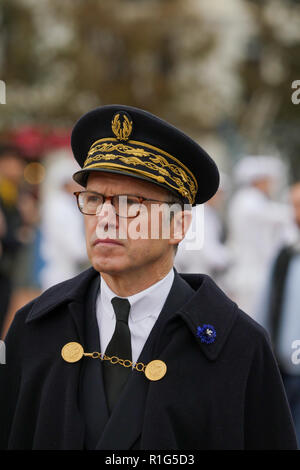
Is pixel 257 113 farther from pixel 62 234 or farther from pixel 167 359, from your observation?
pixel 167 359

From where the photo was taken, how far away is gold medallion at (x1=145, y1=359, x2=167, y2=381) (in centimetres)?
234

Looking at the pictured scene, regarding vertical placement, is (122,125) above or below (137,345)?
above

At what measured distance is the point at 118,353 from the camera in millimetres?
2430

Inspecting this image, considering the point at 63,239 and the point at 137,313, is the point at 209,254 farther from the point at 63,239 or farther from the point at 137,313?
the point at 137,313

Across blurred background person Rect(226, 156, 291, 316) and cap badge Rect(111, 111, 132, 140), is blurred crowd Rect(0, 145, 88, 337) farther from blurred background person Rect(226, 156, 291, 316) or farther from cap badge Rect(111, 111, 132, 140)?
cap badge Rect(111, 111, 132, 140)

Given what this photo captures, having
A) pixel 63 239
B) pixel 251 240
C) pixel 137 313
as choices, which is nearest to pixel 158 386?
pixel 137 313

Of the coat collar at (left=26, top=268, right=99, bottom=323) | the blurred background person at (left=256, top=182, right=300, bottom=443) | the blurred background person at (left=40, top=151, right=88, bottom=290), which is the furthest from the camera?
the blurred background person at (left=40, top=151, right=88, bottom=290)

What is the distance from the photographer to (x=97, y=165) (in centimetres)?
241

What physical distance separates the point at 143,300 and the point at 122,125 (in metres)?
0.63

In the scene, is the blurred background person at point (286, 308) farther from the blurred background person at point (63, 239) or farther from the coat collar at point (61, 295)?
the blurred background person at point (63, 239)

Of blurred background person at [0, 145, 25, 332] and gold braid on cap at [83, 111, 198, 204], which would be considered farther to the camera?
blurred background person at [0, 145, 25, 332]

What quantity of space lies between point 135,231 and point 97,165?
26 cm

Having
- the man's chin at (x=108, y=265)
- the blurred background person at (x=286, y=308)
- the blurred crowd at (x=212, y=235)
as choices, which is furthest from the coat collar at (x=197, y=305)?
the blurred crowd at (x=212, y=235)

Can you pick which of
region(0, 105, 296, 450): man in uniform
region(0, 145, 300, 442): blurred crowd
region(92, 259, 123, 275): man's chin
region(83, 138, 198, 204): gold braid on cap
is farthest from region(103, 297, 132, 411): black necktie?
region(0, 145, 300, 442): blurred crowd
